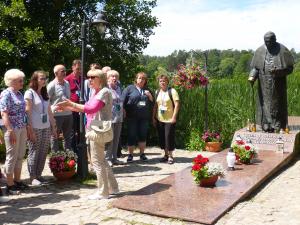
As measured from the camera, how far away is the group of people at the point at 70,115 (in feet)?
17.7

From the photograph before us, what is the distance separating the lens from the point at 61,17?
32.2 ft

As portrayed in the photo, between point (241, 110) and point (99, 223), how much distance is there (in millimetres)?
7047

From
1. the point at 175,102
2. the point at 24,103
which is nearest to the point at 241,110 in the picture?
the point at 175,102

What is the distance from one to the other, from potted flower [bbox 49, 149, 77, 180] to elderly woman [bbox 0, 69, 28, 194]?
72cm

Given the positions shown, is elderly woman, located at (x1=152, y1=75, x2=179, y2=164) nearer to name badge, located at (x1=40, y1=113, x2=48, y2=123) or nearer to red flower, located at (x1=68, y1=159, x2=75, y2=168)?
red flower, located at (x1=68, y1=159, x2=75, y2=168)

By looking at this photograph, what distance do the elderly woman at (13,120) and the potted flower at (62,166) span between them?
72 cm

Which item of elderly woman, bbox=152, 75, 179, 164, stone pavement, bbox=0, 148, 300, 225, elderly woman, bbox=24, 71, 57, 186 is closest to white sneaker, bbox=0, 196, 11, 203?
stone pavement, bbox=0, 148, 300, 225

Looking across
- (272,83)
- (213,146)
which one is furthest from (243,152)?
(213,146)

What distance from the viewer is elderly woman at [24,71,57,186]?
5973mm

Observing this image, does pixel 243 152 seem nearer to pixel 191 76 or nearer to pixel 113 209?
pixel 113 209

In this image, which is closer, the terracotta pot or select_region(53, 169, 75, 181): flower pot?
the terracotta pot

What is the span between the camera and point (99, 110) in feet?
17.4

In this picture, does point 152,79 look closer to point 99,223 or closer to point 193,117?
point 193,117

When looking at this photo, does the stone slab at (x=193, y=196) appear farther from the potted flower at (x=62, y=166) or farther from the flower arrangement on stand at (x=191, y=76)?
the flower arrangement on stand at (x=191, y=76)
